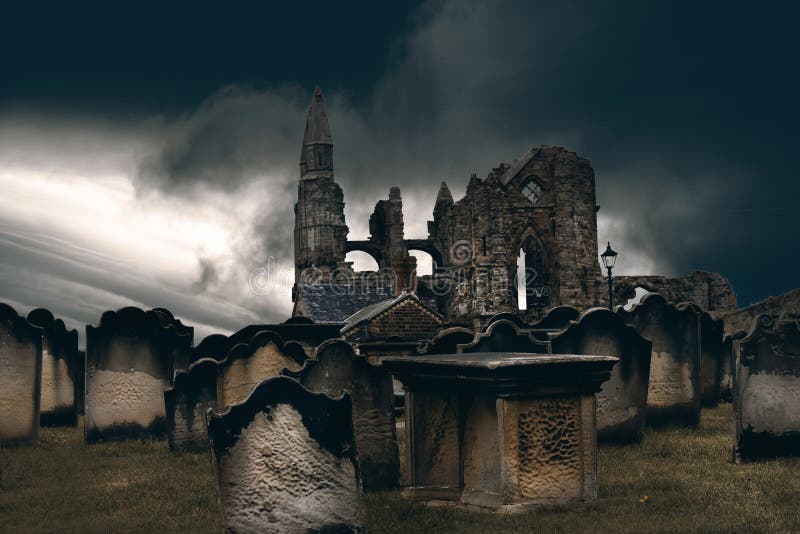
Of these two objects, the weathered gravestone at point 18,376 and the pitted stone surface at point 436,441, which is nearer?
the pitted stone surface at point 436,441

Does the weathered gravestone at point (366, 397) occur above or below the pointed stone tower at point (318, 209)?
below

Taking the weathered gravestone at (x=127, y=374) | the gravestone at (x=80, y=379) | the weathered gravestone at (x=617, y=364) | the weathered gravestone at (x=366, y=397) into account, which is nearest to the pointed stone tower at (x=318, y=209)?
the gravestone at (x=80, y=379)

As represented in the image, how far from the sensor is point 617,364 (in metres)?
12.1

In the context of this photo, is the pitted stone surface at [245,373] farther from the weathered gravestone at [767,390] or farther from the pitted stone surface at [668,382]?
the weathered gravestone at [767,390]

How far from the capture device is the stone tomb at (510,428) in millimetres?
8156

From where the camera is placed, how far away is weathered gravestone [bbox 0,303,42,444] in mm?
13227

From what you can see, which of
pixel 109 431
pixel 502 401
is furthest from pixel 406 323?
pixel 502 401

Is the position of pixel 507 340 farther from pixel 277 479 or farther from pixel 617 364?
pixel 277 479

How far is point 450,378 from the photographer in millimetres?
8648

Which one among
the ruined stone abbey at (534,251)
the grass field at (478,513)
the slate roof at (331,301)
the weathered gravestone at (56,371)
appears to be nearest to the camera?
the grass field at (478,513)

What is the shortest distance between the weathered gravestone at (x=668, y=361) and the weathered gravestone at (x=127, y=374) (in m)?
6.83

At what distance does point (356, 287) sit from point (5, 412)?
88.1 ft

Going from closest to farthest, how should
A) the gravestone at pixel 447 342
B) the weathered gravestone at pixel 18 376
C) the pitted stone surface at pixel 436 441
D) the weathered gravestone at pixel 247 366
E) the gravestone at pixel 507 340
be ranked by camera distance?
the pitted stone surface at pixel 436 441, the gravestone at pixel 447 342, the gravestone at pixel 507 340, the weathered gravestone at pixel 247 366, the weathered gravestone at pixel 18 376

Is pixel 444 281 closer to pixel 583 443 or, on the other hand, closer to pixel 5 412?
pixel 5 412
